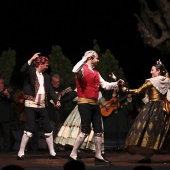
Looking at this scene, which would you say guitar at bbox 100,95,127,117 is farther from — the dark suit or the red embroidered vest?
the red embroidered vest

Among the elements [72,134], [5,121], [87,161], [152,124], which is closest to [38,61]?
[87,161]

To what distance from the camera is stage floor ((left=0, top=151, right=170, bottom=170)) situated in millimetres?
9398

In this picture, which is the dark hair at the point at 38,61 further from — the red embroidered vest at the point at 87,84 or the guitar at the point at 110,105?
the guitar at the point at 110,105

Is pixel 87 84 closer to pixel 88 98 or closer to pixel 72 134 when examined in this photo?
pixel 88 98

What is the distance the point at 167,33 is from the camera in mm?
16359

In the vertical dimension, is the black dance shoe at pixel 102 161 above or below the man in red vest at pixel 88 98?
below

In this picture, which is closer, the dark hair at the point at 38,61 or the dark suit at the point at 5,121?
the dark hair at the point at 38,61

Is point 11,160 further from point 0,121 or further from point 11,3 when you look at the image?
point 11,3

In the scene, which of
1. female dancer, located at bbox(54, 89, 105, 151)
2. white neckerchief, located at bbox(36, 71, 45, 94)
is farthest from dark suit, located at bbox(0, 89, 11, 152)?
white neckerchief, located at bbox(36, 71, 45, 94)

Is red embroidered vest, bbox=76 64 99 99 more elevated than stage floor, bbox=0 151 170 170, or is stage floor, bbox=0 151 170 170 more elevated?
red embroidered vest, bbox=76 64 99 99

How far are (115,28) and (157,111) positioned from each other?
7521 mm

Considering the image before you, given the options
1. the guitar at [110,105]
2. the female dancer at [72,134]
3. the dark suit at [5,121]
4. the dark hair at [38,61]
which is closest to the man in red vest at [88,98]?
the dark hair at [38,61]

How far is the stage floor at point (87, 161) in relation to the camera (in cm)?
940

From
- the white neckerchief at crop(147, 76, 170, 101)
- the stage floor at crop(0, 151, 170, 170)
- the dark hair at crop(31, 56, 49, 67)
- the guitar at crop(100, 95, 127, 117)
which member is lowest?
the stage floor at crop(0, 151, 170, 170)
